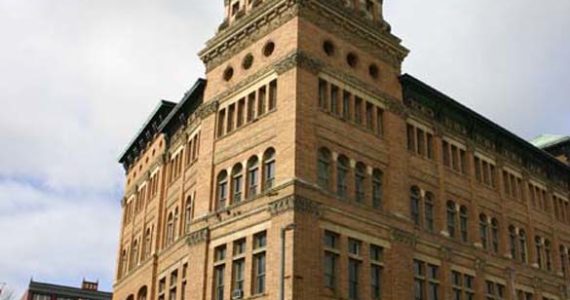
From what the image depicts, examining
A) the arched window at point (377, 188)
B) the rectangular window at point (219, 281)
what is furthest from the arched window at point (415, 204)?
the rectangular window at point (219, 281)

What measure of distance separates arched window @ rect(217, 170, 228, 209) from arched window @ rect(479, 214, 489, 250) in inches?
684

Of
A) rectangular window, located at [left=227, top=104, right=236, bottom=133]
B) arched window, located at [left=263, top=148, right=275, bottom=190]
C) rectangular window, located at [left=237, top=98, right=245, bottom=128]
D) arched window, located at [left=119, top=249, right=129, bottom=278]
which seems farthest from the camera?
arched window, located at [left=119, top=249, right=129, bottom=278]

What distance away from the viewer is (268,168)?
3553 cm

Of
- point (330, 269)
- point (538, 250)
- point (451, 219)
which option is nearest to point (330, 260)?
point (330, 269)

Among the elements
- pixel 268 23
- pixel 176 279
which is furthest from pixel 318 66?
pixel 176 279

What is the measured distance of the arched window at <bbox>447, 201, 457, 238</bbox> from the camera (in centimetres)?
4284

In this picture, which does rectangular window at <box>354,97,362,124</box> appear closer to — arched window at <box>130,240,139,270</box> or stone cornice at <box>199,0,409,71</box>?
stone cornice at <box>199,0,409,71</box>

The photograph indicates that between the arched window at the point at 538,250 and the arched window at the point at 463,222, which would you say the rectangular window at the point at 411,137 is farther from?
the arched window at the point at 538,250

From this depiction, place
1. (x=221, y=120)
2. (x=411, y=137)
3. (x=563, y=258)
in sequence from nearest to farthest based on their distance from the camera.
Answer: (x=221, y=120), (x=411, y=137), (x=563, y=258)

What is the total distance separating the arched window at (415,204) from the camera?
40094 mm

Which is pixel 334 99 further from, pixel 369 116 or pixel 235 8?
pixel 235 8

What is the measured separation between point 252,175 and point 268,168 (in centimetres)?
133

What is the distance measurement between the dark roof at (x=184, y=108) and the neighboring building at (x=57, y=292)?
6740 cm

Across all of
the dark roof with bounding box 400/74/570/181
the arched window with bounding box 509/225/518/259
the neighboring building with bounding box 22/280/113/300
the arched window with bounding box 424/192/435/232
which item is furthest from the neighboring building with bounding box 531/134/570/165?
the neighboring building with bounding box 22/280/113/300
